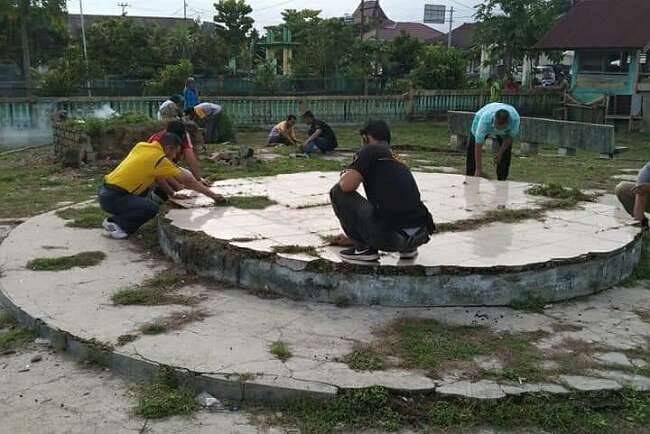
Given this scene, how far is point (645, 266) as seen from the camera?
18.3ft

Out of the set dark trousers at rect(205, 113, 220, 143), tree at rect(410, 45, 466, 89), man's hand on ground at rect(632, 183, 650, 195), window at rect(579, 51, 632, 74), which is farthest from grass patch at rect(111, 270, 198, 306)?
window at rect(579, 51, 632, 74)

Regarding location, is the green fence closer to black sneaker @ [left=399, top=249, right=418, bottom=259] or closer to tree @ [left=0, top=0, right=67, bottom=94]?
tree @ [left=0, top=0, right=67, bottom=94]

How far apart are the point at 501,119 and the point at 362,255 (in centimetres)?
435

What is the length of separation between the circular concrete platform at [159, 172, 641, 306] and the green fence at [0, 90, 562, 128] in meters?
11.1

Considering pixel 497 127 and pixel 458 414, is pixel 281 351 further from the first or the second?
pixel 497 127

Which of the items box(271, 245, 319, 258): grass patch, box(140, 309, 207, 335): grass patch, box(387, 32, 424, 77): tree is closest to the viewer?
box(140, 309, 207, 335): grass patch

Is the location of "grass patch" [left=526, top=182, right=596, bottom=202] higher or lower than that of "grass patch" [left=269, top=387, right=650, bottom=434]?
higher

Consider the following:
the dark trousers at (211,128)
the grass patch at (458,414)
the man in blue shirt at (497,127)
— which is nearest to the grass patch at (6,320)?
the grass patch at (458,414)

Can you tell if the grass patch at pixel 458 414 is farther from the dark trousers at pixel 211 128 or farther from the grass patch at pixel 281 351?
the dark trousers at pixel 211 128

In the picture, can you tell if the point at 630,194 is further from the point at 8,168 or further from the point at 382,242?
the point at 8,168

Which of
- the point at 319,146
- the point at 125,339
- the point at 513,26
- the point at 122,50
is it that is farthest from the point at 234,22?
the point at 125,339

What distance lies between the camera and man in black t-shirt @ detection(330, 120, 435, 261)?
14.7 ft

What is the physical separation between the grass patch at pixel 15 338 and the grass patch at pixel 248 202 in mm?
2644

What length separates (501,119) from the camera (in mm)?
8258
